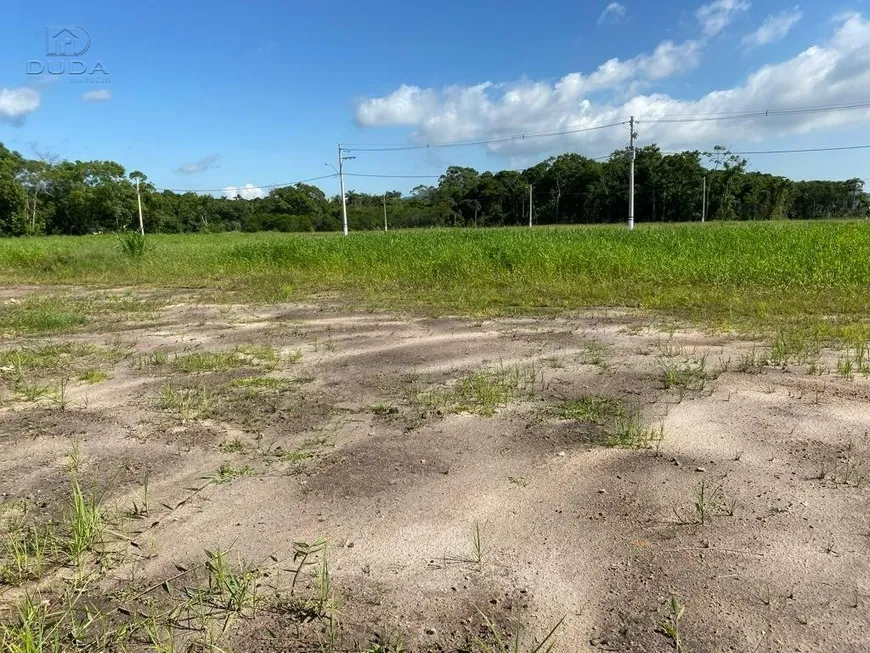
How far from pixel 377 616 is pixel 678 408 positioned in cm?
223

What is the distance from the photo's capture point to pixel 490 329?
226 inches

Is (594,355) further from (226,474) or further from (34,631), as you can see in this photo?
(34,631)

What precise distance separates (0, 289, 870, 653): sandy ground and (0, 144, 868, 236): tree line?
54478 mm

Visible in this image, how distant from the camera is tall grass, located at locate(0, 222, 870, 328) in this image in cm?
705

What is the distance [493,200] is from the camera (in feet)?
223

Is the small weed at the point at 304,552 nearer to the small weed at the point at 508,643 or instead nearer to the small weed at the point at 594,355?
the small weed at the point at 508,643

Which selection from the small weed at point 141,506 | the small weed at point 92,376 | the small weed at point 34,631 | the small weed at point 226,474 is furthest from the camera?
the small weed at point 92,376

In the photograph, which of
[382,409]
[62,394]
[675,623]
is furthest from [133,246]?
[675,623]

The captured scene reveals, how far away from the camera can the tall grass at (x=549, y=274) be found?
7055 millimetres

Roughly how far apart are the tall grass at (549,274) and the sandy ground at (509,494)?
303cm

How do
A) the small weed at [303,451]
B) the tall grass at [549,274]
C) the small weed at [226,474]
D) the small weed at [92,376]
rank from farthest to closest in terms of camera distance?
the tall grass at [549,274] < the small weed at [92,376] < the small weed at [303,451] < the small weed at [226,474]

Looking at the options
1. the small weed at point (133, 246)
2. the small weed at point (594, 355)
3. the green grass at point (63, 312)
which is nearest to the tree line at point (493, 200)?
the small weed at point (133, 246)

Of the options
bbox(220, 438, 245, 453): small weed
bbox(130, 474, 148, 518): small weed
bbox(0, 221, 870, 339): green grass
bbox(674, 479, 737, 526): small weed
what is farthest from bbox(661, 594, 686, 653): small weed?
bbox(0, 221, 870, 339): green grass

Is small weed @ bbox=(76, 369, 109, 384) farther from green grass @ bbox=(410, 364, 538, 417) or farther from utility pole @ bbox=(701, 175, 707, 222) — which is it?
utility pole @ bbox=(701, 175, 707, 222)
